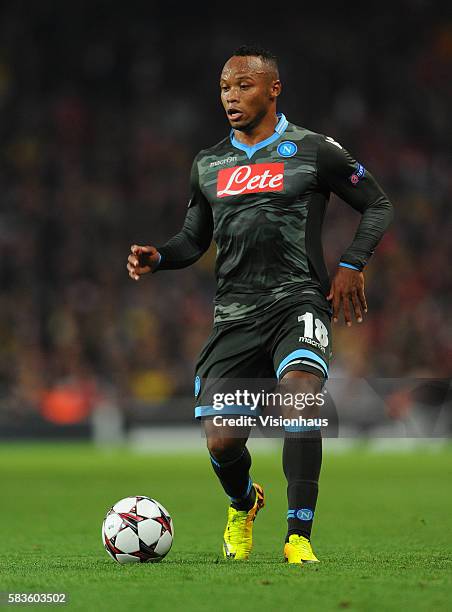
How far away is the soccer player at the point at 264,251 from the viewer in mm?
5848

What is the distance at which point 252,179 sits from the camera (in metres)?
5.98

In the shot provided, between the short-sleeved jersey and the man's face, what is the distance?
0.53 feet

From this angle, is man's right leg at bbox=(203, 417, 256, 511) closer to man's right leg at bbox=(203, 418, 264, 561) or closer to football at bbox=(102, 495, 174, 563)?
man's right leg at bbox=(203, 418, 264, 561)

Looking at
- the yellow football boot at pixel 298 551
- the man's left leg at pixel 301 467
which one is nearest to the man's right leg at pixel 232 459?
the man's left leg at pixel 301 467

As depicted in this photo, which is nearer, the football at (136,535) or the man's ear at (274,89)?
the football at (136,535)

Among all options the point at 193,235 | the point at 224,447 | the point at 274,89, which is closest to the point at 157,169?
the point at 193,235

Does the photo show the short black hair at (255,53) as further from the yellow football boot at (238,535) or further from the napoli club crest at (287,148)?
the yellow football boot at (238,535)

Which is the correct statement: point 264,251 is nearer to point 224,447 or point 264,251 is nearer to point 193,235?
point 193,235

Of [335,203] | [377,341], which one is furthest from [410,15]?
[377,341]

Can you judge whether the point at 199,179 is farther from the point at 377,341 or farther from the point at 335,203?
the point at 335,203

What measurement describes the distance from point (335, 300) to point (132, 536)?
141 centimetres

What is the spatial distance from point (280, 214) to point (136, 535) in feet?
5.28

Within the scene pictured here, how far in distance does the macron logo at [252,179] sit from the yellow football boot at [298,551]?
1.60m

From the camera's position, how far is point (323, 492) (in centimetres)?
1120
